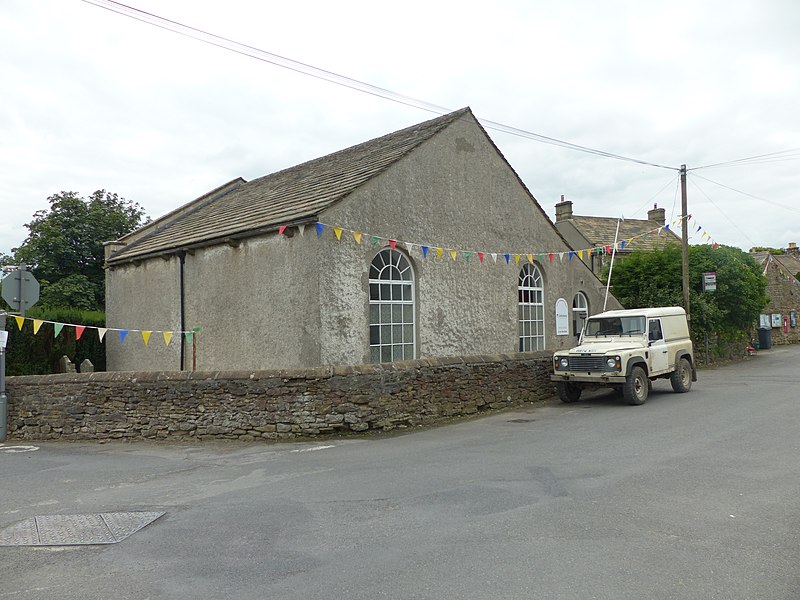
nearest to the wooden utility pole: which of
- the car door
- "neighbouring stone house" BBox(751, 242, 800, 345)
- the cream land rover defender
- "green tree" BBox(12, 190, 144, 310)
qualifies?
the cream land rover defender

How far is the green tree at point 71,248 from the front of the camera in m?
27.0

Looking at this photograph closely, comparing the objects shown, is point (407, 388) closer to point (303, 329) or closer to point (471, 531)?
point (303, 329)

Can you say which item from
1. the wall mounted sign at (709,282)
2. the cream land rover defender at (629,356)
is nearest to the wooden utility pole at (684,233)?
the wall mounted sign at (709,282)

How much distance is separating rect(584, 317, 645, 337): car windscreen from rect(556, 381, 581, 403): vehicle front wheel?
1606 mm

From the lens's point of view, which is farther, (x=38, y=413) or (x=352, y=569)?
(x=38, y=413)

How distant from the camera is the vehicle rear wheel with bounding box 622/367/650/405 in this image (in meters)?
12.5

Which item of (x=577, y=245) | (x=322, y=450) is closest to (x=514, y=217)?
(x=322, y=450)

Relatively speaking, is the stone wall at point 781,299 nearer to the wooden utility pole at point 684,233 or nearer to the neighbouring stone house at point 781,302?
the neighbouring stone house at point 781,302

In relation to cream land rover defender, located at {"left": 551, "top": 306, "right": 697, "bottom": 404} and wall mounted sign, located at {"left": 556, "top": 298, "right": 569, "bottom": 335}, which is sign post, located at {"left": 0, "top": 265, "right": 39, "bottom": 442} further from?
wall mounted sign, located at {"left": 556, "top": 298, "right": 569, "bottom": 335}

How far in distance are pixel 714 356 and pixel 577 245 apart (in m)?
10.8

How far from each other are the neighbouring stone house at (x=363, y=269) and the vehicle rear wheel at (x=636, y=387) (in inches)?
155

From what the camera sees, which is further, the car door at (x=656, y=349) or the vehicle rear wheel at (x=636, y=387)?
the car door at (x=656, y=349)

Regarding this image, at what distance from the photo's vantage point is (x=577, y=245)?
108 feet

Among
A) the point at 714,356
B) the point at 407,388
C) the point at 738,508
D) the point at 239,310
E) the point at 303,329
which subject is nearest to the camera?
the point at 738,508
